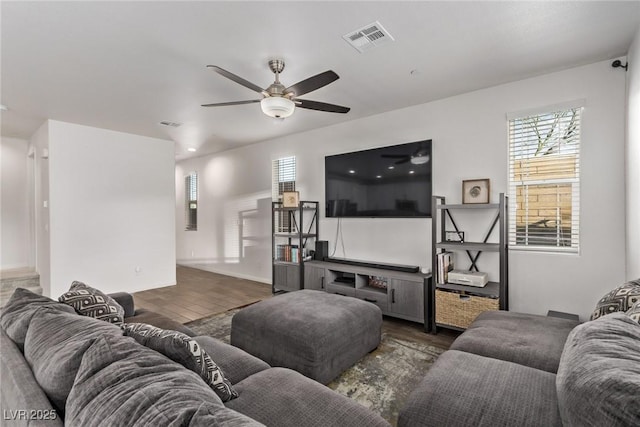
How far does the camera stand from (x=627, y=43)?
231 centimetres

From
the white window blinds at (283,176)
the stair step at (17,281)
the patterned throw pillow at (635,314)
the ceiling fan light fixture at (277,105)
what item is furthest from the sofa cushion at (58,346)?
the stair step at (17,281)

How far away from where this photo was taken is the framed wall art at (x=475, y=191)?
10.1ft

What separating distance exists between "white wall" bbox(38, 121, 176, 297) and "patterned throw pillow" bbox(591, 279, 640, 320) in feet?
18.4

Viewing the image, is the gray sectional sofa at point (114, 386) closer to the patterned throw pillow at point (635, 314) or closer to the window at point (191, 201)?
the patterned throw pillow at point (635, 314)

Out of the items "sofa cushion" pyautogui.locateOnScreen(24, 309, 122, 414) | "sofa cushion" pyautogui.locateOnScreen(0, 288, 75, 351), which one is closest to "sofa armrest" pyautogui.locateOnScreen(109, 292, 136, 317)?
"sofa cushion" pyautogui.locateOnScreen(0, 288, 75, 351)

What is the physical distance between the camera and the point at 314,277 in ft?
13.5

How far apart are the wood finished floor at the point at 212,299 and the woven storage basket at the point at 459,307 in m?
0.19

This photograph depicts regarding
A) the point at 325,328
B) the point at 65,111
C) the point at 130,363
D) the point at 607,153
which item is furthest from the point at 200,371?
the point at 65,111

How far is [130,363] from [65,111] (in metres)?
4.24

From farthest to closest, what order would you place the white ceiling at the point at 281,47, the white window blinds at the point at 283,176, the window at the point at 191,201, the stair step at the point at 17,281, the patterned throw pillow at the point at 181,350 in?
the window at the point at 191,201
the white window blinds at the point at 283,176
the stair step at the point at 17,281
the white ceiling at the point at 281,47
the patterned throw pillow at the point at 181,350

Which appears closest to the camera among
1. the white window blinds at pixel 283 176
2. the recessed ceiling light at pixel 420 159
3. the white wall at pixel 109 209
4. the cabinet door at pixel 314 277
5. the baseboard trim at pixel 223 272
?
the recessed ceiling light at pixel 420 159

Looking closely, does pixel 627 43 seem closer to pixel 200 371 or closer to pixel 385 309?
pixel 385 309

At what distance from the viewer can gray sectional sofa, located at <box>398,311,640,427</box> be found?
79 cm

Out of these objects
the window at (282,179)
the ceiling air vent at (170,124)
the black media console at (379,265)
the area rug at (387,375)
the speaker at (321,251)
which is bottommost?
the area rug at (387,375)
